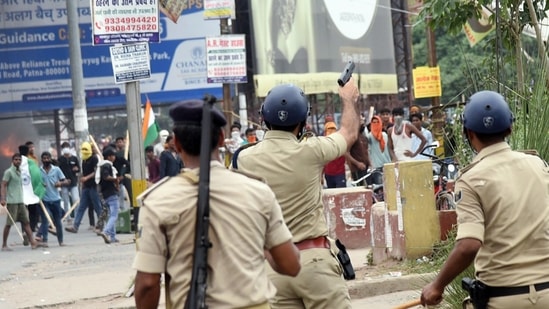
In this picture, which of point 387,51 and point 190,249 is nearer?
point 190,249

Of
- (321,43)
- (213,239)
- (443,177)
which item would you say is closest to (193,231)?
(213,239)

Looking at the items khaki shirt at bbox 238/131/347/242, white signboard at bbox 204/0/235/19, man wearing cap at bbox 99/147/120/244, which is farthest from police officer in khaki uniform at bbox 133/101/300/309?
white signboard at bbox 204/0/235/19

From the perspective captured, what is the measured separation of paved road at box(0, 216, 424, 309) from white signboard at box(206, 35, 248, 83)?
3.33m

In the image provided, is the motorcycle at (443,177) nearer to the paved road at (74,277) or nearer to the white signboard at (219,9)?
the paved road at (74,277)

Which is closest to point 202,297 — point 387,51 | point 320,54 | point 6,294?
point 6,294

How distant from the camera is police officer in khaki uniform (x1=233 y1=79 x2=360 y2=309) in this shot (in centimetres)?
588

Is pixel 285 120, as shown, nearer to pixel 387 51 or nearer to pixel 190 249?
pixel 190 249

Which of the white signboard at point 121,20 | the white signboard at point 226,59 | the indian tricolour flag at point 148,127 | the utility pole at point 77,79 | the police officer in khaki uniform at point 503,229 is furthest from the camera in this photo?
the utility pole at point 77,79

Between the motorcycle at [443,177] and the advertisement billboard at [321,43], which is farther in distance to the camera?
the advertisement billboard at [321,43]

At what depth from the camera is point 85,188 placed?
2108 cm

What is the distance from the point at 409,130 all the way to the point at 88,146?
6.13 metres

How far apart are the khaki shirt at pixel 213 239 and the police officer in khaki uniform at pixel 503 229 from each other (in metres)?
1.04

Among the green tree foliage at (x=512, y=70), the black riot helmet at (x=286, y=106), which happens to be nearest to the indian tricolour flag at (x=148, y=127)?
the green tree foliage at (x=512, y=70)

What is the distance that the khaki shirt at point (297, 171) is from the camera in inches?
235
